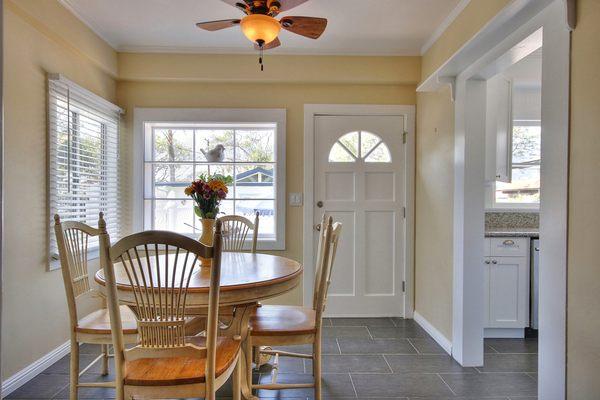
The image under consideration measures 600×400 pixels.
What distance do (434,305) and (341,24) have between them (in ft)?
7.84

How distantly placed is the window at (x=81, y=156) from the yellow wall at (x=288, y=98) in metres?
0.32

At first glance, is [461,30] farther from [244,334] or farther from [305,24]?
[244,334]

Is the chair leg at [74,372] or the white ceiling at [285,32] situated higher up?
the white ceiling at [285,32]

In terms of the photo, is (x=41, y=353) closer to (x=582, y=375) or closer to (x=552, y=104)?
(x=582, y=375)

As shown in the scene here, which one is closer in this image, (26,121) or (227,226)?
(26,121)

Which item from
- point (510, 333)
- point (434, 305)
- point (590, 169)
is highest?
point (590, 169)

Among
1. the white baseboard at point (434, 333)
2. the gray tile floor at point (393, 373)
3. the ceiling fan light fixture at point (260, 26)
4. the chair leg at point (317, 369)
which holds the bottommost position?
the gray tile floor at point (393, 373)

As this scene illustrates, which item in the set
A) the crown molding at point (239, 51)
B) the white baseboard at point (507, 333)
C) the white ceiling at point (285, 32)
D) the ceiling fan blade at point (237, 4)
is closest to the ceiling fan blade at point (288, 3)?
the ceiling fan blade at point (237, 4)

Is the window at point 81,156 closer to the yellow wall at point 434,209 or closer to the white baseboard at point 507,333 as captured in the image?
the yellow wall at point 434,209

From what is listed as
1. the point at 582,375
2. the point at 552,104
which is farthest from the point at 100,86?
the point at 582,375

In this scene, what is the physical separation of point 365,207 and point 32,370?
2.79 meters

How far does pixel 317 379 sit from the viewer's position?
1.97 metres

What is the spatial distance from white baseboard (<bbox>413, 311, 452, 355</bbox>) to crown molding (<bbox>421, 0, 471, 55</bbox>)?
7.72 feet

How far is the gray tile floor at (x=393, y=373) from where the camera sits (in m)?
2.24
